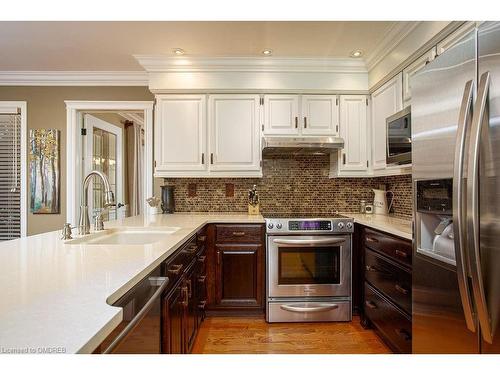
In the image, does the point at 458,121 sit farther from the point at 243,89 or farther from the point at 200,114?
the point at 200,114

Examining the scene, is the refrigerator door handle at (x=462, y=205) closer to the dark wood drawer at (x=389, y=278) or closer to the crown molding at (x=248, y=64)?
the dark wood drawer at (x=389, y=278)

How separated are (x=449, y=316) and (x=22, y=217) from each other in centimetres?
406

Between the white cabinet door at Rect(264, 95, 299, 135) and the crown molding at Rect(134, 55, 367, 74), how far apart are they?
0.94 ft

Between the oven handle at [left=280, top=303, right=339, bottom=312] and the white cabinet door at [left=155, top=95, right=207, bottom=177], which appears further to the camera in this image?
the white cabinet door at [left=155, top=95, right=207, bottom=177]

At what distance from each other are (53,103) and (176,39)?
1857 mm

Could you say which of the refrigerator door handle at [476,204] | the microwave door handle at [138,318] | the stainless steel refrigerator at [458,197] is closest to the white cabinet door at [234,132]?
the stainless steel refrigerator at [458,197]

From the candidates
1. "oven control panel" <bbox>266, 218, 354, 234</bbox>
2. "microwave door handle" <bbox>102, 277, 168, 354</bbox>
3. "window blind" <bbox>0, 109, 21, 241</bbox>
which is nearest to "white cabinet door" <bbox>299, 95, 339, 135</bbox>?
"oven control panel" <bbox>266, 218, 354, 234</bbox>

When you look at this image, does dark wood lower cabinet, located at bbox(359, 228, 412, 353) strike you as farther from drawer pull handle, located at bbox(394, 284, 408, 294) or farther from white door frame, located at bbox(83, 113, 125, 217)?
white door frame, located at bbox(83, 113, 125, 217)

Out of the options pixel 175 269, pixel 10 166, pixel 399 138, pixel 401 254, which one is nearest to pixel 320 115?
pixel 399 138

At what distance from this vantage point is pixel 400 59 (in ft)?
7.66

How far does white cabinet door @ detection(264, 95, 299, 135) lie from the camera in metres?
2.99

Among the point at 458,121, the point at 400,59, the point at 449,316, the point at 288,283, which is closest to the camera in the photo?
the point at 458,121

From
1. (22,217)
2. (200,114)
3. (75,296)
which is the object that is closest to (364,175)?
(200,114)

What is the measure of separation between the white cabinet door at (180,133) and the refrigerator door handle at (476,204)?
2299 millimetres
